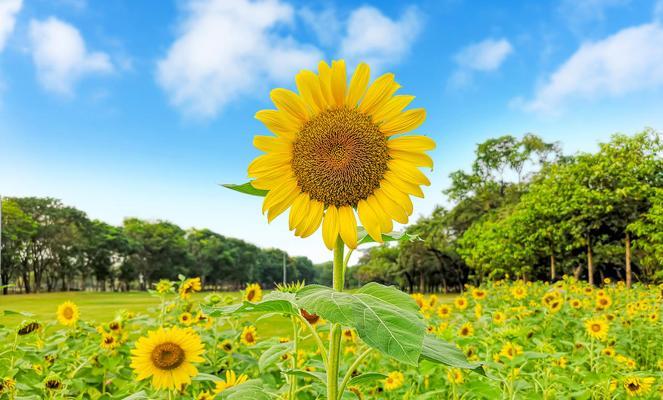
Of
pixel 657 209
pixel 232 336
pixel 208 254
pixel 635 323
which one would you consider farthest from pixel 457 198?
pixel 208 254

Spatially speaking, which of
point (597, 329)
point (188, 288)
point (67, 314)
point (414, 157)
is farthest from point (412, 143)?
point (597, 329)

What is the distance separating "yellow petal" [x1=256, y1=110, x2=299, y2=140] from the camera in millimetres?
1102

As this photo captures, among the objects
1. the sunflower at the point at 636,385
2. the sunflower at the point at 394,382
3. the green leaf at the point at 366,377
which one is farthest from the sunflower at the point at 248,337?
the sunflower at the point at 636,385

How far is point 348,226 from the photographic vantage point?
108 cm

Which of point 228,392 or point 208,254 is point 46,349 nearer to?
point 228,392

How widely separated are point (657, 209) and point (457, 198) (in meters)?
17.9

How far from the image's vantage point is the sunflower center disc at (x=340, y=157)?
3.68 feet

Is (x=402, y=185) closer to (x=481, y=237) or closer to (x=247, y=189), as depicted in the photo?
(x=247, y=189)

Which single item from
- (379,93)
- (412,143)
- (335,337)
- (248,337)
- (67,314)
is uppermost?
(379,93)

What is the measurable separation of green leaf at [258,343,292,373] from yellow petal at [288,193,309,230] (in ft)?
2.47

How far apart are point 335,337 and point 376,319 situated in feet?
0.92

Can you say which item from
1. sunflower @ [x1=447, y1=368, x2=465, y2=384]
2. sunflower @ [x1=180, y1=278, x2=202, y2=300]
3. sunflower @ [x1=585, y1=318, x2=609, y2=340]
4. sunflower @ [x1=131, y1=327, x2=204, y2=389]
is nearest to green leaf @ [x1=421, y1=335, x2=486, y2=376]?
sunflower @ [x1=131, y1=327, x2=204, y2=389]

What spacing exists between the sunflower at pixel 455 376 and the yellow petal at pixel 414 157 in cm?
177

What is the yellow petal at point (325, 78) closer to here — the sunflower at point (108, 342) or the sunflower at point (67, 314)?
the sunflower at point (108, 342)
